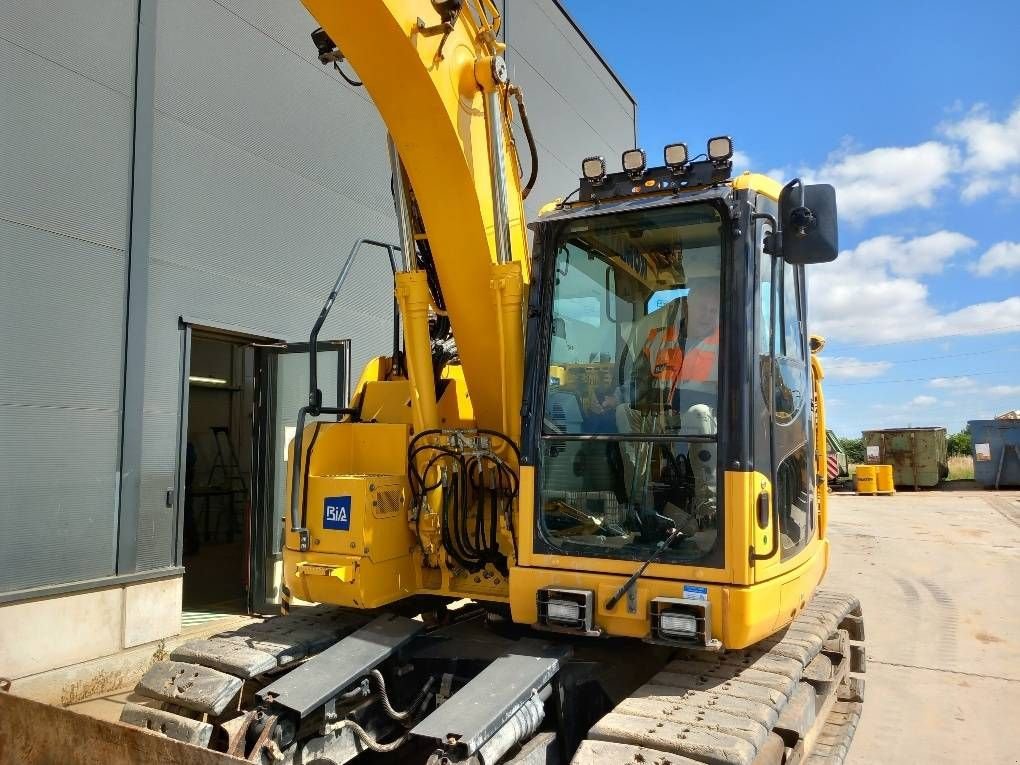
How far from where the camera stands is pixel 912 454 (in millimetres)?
24609

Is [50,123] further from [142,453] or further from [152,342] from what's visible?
[142,453]

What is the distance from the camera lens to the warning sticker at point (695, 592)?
3102 mm

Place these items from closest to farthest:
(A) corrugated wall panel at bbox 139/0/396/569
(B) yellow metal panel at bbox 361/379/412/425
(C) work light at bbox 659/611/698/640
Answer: (C) work light at bbox 659/611/698/640, (B) yellow metal panel at bbox 361/379/412/425, (A) corrugated wall panel at bbox 139/0/396/569

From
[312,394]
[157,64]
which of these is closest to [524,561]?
[312,394]

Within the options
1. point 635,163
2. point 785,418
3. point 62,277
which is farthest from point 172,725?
point 62,277

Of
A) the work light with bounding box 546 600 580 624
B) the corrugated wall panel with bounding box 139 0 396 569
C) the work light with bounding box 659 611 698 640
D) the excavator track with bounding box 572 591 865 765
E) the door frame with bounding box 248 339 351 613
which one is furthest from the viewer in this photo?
the door frame with bounding box 248 339 351 613

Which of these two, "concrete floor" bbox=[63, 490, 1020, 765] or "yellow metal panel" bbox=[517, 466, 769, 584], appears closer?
"yellow metal panel" bbox=[517, 466, 769, 584]

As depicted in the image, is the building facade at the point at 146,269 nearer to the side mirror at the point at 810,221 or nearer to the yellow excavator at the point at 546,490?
the yellow excavator at the point at 546,490

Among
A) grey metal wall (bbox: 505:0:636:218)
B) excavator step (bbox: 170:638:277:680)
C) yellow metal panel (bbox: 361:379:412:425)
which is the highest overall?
grey metal wall (bbox: 505:0:636:218)

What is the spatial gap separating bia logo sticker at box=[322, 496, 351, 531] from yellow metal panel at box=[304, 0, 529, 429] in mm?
864

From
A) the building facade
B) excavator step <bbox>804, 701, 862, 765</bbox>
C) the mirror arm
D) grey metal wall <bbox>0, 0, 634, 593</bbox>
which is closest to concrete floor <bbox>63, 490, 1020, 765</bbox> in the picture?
excavator step <bbox>804, 701, 862, 765</bbox>

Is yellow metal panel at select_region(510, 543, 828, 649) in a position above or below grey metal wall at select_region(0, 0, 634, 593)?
below

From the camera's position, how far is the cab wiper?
10.5 ft

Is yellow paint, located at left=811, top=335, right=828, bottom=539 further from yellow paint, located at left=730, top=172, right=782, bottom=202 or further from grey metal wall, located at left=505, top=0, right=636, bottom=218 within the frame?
grey metal wall, located at left=505, top=0, right=636, bottom=218
